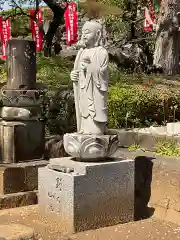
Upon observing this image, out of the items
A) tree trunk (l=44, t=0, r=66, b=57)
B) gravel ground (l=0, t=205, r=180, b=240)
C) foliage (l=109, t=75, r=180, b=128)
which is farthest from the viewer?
tree trunk (l=44, t=0, r=66, b=57)

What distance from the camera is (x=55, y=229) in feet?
18.0

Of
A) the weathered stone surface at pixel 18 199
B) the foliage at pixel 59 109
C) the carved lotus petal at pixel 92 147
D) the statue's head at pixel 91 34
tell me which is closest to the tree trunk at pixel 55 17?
the foliage at pixel 59 109

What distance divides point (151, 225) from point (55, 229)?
47.2 inches

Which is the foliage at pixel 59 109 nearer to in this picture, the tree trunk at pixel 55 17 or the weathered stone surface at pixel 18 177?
the weathered stone surface at pixel 18 177

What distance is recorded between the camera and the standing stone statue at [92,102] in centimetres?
550

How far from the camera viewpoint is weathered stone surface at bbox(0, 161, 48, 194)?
255 inches

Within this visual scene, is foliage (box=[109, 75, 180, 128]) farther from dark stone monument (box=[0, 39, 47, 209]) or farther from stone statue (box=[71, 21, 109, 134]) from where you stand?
stone statue (box=[71, 21, 109, 134])

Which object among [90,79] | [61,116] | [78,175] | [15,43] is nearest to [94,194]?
[78,175]

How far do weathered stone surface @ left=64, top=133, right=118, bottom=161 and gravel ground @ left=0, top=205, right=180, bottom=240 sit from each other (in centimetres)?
85

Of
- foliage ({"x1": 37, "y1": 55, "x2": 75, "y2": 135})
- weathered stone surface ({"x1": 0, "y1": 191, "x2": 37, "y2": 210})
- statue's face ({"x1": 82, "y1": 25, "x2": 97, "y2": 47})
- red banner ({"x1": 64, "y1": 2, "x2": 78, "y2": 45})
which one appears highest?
red banner ({"x1": 64, "y1": 2, "x2": 78, "y2": 45})

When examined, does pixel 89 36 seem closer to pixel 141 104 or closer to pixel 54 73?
pixel 141 104

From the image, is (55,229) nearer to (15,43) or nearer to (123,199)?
(123,199)

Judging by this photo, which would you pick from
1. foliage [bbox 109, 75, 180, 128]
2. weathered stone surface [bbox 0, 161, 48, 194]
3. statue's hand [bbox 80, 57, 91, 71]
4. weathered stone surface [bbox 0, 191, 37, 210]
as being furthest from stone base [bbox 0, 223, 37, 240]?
foliage [bbox 109, 75, 180, 128]

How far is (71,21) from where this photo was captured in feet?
68.7
